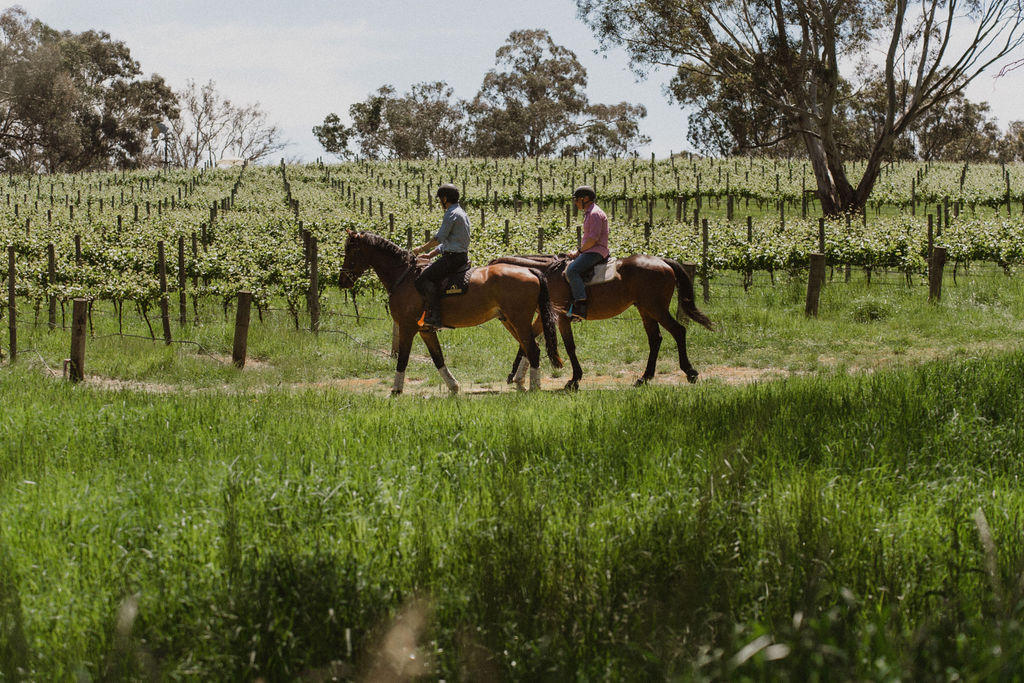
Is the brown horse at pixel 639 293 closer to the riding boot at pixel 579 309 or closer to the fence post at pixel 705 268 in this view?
the riding boot at pixel 579 309

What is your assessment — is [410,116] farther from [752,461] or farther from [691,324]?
[752,461]

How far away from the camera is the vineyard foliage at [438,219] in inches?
779

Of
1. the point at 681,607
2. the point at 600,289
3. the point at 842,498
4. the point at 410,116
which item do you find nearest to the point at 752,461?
the point at 842,498

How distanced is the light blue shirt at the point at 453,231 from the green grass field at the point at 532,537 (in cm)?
315

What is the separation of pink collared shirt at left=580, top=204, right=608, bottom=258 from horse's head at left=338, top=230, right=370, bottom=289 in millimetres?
2884

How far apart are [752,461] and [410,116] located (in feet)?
240

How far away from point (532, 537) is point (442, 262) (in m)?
7.52

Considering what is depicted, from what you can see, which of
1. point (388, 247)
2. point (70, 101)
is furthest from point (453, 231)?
point (70, 101)

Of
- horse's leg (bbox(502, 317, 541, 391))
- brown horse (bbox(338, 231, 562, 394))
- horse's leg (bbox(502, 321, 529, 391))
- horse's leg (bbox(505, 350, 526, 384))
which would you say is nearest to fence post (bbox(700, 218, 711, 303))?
horse's leg (bbox(505, 350, 526, 384))

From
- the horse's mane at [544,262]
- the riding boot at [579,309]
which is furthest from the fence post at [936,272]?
the horse's mane at [544,262]

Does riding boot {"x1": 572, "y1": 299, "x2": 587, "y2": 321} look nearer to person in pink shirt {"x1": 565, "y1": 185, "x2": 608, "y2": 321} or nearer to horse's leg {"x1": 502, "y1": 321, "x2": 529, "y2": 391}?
person in pink shirt {"x1": 565, "y1": 185, "x2": 608, "y2": 321}

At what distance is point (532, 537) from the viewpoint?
14.4 feet

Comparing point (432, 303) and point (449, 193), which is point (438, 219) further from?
point (449, 193)

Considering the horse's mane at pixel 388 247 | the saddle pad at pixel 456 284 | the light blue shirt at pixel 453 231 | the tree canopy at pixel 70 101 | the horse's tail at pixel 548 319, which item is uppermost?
the tree canopy at pixel 70 101
